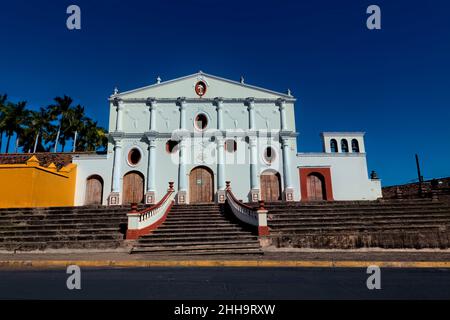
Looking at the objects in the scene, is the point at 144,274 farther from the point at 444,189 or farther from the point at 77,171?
the point at 444,189

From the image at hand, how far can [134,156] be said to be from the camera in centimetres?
1939

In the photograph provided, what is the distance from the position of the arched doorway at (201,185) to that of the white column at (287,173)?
190 inches

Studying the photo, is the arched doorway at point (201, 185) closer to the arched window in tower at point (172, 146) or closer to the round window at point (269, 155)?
the arched window in tower at point (172, 146)

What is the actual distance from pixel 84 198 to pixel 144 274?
14600 mm

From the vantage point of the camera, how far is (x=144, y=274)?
242 inches

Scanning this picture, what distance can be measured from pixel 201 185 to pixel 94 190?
23.2 ft

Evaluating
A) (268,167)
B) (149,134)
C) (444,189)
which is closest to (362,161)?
(268,167)

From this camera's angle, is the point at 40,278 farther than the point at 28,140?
No

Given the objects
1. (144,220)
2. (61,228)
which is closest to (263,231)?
(144,220)

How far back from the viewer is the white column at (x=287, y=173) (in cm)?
1830

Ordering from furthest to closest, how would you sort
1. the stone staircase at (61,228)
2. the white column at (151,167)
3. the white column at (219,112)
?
the white column at (219,112) < the white column at (151,167) < the stone staircase at (61,228)

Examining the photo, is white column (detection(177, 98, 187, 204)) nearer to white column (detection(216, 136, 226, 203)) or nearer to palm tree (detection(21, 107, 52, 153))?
white column (detection(216, 136, 226, 203))

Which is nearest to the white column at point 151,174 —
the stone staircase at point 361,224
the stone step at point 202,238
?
the stone step at point 202,238
